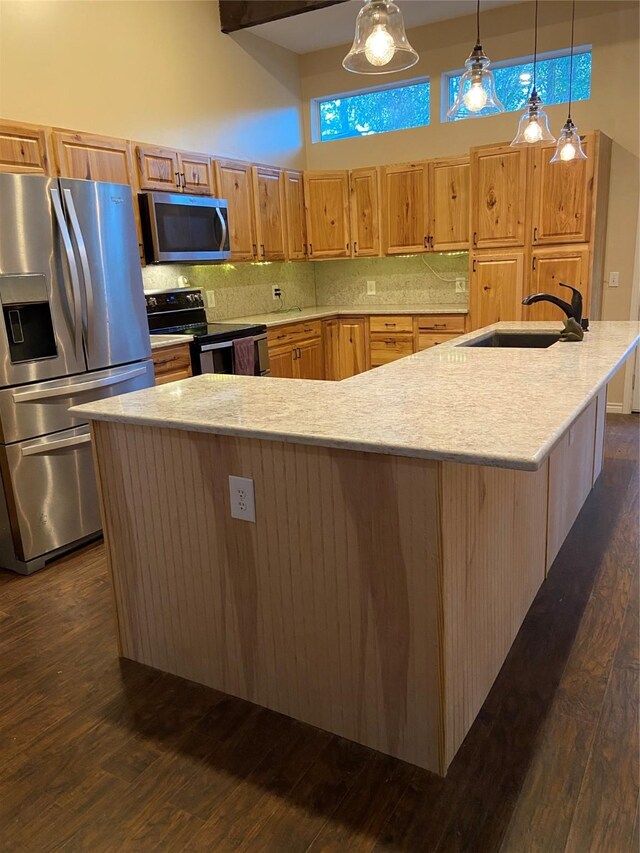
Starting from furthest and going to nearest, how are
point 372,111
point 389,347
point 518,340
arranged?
point 372,111 < point 389,347 < point 518,340

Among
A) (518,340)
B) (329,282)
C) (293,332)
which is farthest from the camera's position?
(329,282)

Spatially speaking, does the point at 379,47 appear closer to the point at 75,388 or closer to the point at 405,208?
the point at 75,388

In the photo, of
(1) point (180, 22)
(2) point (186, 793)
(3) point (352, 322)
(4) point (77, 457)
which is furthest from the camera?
(3) point (352, 322)

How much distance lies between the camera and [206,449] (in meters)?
1.82

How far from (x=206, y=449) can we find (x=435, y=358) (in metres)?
1.24

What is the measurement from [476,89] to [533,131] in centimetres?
69

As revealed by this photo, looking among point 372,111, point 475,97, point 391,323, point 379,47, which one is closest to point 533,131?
point 475,97

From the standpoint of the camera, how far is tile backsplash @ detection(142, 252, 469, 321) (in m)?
5.32

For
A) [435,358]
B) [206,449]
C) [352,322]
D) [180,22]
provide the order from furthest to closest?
[352,322] < [180,22] < [435,358] < [206,449]

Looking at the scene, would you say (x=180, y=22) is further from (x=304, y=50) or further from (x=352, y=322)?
(x=352, y=322)

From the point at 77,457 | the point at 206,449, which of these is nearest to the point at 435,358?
the point at 206,449

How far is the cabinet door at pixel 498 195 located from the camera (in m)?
4.75

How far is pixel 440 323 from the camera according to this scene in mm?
5281

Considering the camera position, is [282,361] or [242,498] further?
[282,361]
